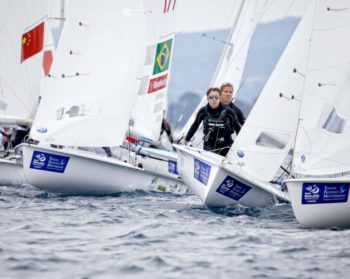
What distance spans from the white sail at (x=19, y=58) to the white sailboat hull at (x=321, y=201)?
5.42m

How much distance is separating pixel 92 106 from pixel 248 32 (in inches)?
179

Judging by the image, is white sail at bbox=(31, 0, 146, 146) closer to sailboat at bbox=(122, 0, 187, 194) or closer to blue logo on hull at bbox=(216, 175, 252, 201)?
sailboat at bbox=(122, 0, 187, 194)

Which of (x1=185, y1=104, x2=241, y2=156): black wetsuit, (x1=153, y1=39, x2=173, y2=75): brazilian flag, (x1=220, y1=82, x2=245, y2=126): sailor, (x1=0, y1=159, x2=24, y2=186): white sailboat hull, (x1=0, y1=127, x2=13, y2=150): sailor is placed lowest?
(x1=0, y1=159, x2=24, y2=186): white sailboat hull

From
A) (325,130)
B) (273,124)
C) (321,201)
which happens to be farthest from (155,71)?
(321,201)

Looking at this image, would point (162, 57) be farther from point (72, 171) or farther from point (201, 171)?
point (201, 171)

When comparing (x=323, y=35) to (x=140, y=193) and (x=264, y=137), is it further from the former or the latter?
(x=140, y=193)

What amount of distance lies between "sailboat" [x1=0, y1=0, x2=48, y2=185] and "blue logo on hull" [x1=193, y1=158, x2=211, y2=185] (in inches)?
137

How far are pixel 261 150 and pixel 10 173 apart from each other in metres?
4.14

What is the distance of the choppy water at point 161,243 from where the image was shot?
610cm

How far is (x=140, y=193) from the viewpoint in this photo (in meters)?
11.7

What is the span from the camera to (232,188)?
942 cm

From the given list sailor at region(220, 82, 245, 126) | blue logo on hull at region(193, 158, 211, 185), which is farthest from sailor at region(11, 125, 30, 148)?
blue logo on hull at region(193, 158, 211, 185)

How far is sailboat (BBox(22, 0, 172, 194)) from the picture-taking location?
11164 millimetres

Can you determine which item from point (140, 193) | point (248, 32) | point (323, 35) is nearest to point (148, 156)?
point (140, 193)
